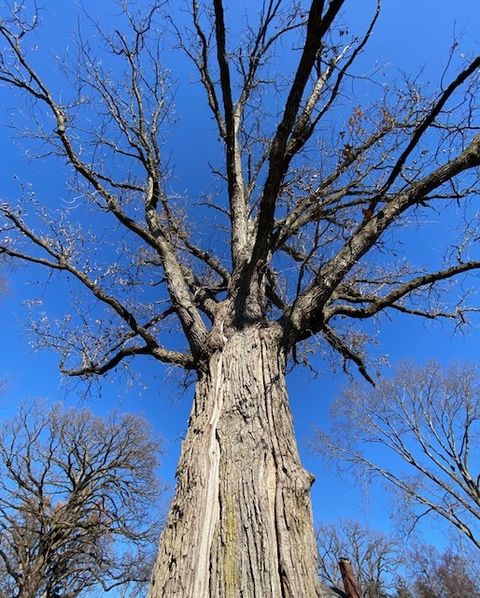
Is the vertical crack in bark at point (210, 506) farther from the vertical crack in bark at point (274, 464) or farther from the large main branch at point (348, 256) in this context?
the large main branch at point (348, 256)

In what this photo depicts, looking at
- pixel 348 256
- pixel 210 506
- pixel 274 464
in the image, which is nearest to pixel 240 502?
pixel 210 506

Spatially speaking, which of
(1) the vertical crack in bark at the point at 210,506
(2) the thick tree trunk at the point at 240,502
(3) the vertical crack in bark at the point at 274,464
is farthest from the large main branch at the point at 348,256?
(1) the vertical crack in bark at the point at 210,506

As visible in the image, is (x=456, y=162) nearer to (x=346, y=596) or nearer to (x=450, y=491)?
(x=450, y=491)

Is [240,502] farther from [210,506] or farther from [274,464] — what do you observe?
[274,464]

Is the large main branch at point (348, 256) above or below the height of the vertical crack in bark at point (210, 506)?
above

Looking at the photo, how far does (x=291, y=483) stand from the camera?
2.06 metres

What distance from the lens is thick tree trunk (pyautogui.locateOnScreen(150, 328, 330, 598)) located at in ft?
5.53

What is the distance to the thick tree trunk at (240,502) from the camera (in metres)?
1.69

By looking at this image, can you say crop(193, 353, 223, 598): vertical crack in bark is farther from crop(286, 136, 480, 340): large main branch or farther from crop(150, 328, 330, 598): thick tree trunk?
crop(286, 136, 480, 340): large main branch

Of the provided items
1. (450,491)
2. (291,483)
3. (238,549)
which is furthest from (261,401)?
(450,491)

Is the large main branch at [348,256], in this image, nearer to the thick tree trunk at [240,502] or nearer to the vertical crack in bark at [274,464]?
the vertical crack in bark at [274,464]

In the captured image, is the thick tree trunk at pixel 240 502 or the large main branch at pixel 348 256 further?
the large main branch at pixel 348 256

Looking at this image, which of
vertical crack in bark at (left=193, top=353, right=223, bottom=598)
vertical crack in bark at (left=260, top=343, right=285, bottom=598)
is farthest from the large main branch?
vertical crack in bark at (left=193, top=353, right=223, bottom=598)

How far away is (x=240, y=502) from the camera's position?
1.92m
